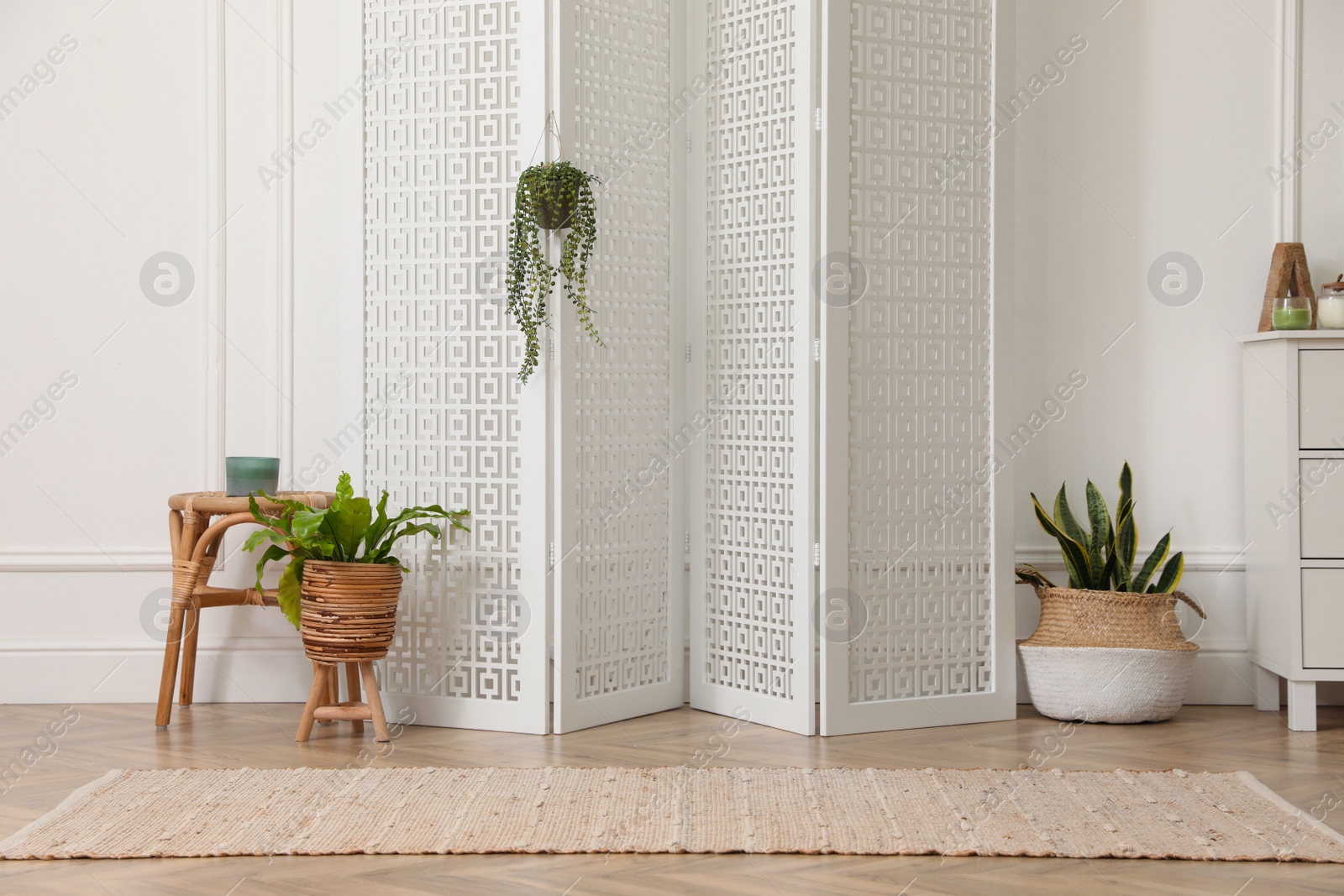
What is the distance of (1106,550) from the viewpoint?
3.81 meters

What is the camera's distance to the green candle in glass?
3758 mm

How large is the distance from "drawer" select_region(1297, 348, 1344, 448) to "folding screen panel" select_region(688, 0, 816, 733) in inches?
66.1

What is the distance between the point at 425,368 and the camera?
3656 millimetres

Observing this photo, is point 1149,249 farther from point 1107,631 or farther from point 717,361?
point 717,361

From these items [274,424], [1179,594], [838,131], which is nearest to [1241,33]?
[838,131]

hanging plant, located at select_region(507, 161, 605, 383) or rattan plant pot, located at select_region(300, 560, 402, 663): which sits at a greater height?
A: hanging plant, located at select_region(507, 161, 605, 383)

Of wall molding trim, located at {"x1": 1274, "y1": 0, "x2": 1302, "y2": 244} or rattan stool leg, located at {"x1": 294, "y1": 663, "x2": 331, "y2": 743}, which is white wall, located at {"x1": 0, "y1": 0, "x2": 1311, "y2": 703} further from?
rattan stool leg, located at {"x1": 294, "y1": 663, "x2": 331, "y2": 743}

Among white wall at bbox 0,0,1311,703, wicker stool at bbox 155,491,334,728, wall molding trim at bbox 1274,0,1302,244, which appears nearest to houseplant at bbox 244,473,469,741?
wicker stool at bbox 155,491,334,728

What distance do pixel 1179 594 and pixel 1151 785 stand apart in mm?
1090

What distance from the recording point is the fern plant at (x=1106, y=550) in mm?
A: 3777

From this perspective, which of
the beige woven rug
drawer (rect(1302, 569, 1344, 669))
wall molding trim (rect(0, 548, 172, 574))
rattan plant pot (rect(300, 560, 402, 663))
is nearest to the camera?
the beige woven rug

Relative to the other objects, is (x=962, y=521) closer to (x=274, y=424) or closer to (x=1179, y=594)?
(x=1179, y=594)

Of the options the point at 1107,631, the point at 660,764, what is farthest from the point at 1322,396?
the point at 660,764

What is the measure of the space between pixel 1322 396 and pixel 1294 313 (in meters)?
0.33
